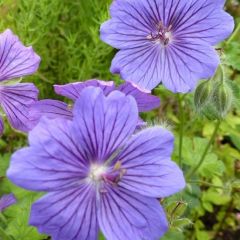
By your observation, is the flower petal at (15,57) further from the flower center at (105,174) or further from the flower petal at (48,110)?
the flower center at (105,174)

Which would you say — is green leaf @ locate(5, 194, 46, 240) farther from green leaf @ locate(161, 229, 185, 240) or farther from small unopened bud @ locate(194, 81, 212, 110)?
small unopened bud @ locate(194, 81, 212, 110)

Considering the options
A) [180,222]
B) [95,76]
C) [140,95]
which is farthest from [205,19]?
[95,76]

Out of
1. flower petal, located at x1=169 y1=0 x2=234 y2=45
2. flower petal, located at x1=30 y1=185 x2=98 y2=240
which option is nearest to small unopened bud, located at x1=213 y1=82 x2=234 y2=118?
flower petal, located at x1=169 y1=0 x2=234 y2=45

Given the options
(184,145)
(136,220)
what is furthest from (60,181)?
(184,145)

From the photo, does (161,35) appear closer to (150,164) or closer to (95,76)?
(150,164)

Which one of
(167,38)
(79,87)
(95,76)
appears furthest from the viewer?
(95,76)
